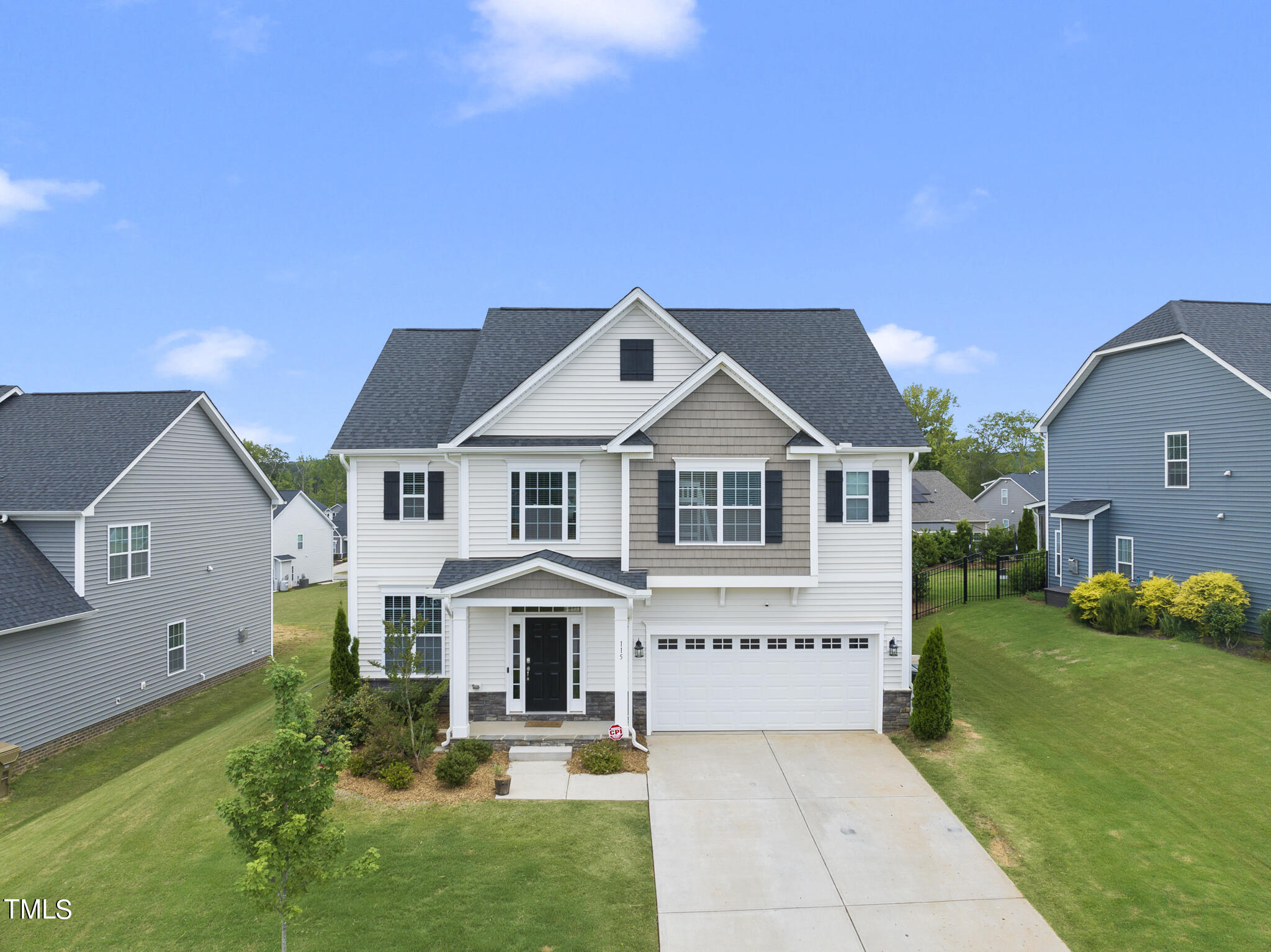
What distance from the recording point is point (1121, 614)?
19375mm

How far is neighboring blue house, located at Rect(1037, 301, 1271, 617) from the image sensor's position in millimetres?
18422

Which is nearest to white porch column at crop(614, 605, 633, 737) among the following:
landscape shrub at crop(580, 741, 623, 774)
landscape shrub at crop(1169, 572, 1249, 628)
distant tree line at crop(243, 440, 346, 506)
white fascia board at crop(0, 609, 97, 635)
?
landscape shrub at crop(580, 741, 623, 774)

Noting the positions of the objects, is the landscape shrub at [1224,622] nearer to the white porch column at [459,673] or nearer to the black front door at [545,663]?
the black front door at [545,663]

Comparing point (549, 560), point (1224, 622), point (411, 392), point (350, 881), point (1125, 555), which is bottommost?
point (350, 881)

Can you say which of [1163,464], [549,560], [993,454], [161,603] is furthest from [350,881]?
[993,454]

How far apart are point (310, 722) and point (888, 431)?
40.3 ft

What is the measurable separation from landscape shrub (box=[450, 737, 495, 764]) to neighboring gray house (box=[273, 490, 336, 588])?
34.4 metres

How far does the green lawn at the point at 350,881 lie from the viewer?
8.14 meters

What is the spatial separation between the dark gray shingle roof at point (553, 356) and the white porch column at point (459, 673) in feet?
12.9

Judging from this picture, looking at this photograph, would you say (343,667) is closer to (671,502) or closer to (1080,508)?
(671,502)

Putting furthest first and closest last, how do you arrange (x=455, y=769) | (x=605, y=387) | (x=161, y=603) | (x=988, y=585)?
(x=988, y=585) → (x=161, y=603) → (x=605, y=387) → (x=455, y=769)

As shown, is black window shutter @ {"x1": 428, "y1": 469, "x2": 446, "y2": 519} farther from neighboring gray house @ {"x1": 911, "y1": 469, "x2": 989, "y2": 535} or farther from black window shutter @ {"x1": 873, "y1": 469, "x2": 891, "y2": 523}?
neighboring gray house @ {"x1": 911, "y1": 469, "x2": 989, "y2": 535}

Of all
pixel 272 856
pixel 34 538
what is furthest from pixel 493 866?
pixel 34 538

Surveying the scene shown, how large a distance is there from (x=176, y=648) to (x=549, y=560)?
1239 centimetres
